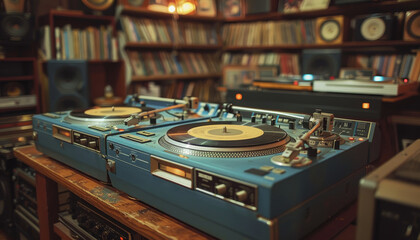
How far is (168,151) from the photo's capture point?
947 mm

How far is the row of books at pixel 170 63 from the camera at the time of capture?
3748mm

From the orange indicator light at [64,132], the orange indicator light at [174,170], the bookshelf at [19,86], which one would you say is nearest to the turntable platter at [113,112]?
the orange indicator light at [64,132]

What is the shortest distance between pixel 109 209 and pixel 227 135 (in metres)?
0.43

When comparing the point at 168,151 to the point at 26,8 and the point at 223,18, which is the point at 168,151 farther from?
the point at 223,18

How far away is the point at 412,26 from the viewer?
9.62 ft

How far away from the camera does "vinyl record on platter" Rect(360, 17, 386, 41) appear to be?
309cm

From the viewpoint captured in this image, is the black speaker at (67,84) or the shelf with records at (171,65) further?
the shelf with records at (171,65)

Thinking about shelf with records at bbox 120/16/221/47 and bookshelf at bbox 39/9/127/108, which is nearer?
bookshelf at bbox 39/9/127/108

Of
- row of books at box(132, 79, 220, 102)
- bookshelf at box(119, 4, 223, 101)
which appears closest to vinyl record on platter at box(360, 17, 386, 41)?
bookshelf at box(119, 4, 223, 101)

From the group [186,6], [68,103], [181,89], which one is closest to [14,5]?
[68,103]

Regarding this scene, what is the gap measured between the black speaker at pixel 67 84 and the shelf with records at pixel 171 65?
76 cm

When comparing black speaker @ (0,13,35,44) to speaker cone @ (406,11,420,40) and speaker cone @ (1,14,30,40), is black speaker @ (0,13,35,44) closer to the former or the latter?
speaker cone @ (1,14,30,40)

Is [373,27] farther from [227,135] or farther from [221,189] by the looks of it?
[221,189]

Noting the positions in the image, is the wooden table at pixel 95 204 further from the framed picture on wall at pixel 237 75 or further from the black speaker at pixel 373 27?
the black speaker at pixel 373 27
